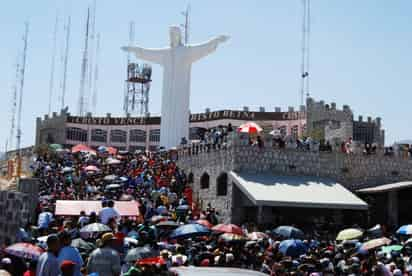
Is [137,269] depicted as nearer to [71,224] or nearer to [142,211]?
[71,224]

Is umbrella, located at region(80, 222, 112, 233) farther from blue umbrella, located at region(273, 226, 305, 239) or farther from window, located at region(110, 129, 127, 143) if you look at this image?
window, located at region(110, 129, 127, 143)

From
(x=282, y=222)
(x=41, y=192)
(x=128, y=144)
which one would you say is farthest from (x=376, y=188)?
(x=128, y=144)

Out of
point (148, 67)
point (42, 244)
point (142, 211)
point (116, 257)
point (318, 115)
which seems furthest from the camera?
point (148, 67)

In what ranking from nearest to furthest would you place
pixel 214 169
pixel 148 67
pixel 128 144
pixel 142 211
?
pixel 142 211 < pixel 214 169 < pixel 128 144 < pixel 148 67

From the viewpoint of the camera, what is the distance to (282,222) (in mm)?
28859

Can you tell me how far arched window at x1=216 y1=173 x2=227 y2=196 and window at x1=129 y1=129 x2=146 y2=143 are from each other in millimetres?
34627

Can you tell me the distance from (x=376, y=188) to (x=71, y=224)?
16.3 meters

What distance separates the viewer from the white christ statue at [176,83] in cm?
4272

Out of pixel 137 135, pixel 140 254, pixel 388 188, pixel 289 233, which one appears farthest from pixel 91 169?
pixel 137 135

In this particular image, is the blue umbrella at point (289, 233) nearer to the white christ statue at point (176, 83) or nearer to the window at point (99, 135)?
the white christ statue at point (176, 83)

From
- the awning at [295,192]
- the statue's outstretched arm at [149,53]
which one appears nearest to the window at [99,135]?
the statue's outstretched arm at [149,53]

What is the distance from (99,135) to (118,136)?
180 cm

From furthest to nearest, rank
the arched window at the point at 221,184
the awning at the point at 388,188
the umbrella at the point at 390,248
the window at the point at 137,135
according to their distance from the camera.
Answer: the window at the point at 137,135
the arched window at the point at 221,184
the awning at the point at 388,188
the umbrella at the point at 390,248

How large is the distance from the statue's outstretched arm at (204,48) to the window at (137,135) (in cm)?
2262
